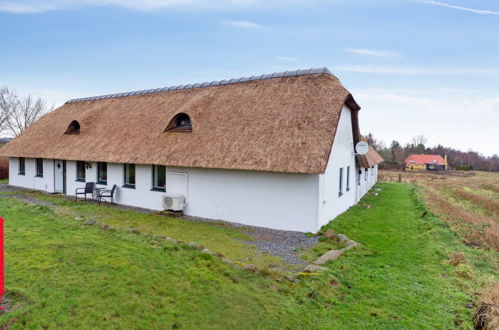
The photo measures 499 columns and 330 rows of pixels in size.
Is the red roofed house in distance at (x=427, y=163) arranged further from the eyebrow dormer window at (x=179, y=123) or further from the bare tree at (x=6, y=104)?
the bare tree at (x=6, y=104)

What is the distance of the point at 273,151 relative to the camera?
9867 millimetres

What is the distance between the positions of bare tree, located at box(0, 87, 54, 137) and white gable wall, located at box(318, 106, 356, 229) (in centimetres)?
3779

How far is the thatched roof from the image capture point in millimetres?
9875

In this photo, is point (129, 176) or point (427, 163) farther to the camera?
point (427, 163)

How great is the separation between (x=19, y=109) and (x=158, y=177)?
113ft

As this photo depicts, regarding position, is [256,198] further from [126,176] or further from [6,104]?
[6,104]

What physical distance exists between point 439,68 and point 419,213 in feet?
29.2

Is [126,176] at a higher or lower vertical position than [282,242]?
higher

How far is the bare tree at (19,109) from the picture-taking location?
34.5 metres

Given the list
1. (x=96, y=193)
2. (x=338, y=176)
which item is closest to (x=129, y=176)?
(x=96, y=193)

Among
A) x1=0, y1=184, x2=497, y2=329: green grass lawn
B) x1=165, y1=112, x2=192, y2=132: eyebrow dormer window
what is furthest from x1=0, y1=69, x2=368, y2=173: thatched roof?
x1=0, y1=184, x2=497, y2=329: green grass lawn

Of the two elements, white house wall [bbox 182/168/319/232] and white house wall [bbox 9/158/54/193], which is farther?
white house wall [bbox 9/158/54/193]

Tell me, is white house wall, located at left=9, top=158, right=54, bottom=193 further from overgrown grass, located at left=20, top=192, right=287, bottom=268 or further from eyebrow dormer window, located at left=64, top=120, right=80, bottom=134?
overgrown grass, located at left=20, top=192, right=287, bottom=268

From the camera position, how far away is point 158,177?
12.8 m
